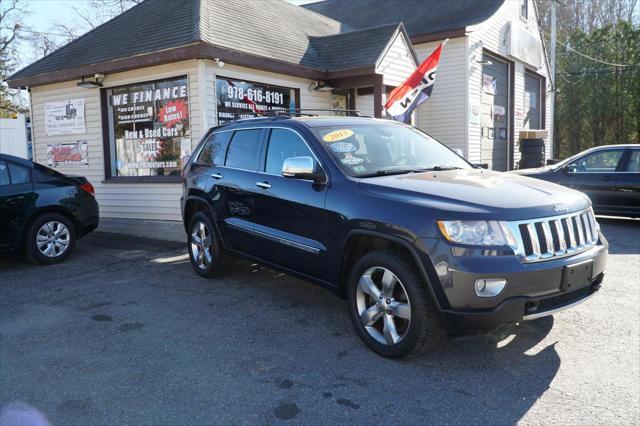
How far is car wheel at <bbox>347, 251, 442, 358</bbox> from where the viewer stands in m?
3.73

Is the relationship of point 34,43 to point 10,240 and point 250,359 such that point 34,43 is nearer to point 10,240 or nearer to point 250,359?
point 10,240

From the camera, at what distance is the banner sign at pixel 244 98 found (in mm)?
9531

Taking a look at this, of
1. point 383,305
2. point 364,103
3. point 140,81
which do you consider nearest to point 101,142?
point 140,81

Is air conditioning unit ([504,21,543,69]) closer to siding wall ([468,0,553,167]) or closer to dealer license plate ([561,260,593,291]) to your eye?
siding wall ([468,0,553,167])

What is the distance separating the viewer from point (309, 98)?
36.9 ft

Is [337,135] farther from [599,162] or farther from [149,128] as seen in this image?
[599,162]

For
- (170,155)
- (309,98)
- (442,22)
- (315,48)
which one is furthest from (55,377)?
(442,22)

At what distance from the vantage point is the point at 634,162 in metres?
9.82

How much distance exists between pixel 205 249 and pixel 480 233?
3806 millimetres

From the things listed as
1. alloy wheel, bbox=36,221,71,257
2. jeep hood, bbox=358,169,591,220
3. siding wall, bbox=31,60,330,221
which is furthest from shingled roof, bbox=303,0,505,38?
jeep hood, bbox=358,169,591,220

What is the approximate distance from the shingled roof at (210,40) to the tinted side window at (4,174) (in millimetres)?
3020

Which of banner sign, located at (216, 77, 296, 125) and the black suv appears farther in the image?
banner sign, located at (216, 77, 296, 125)

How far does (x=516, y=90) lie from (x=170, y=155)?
13.7 meters

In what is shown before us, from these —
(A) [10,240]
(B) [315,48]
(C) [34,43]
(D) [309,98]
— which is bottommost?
(A) [10,240]
